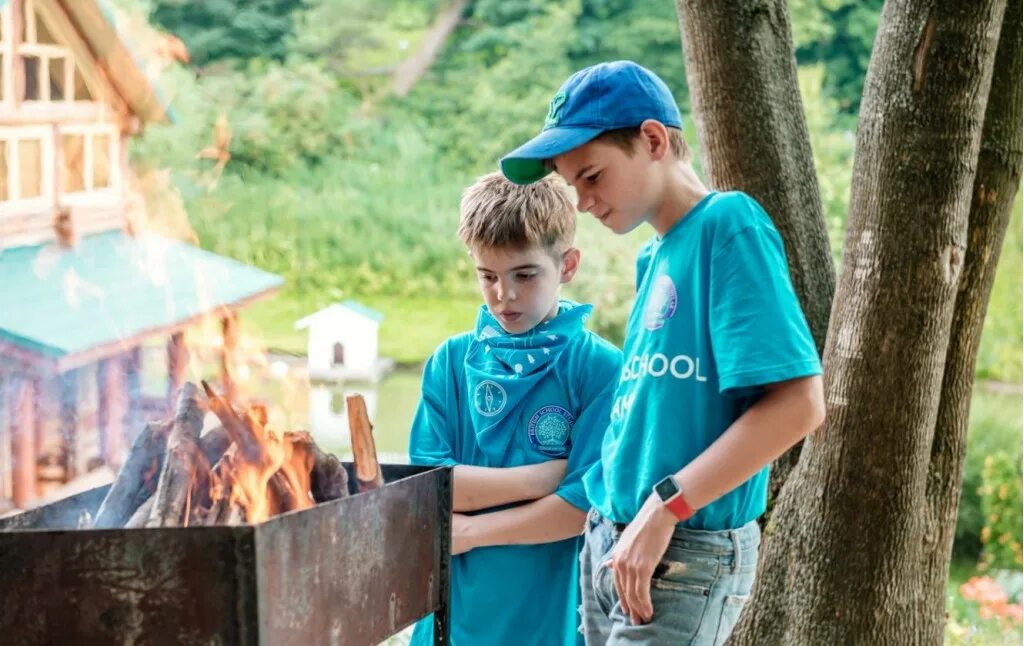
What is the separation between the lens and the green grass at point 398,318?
22.0ft

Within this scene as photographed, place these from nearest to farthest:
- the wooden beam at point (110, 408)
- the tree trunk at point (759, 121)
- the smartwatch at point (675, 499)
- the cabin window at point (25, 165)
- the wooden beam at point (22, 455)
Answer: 1. the smartwatch at point (675, 499)
2. the tree trunk at point (759, 121)
3. the cabin window at point (25, 165)
4. the wooden beam at point (22, 455)
5. the wooden beam at point (110, 408)

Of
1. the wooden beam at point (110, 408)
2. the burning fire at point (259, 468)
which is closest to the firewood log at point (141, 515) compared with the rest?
the burning fire at point (259, 468)

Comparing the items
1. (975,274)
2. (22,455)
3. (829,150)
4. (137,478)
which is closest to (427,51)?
(829,150)

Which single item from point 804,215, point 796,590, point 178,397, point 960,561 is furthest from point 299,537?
point 960,561

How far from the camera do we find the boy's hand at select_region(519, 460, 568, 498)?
7.02 feet

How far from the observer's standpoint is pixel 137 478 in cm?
201

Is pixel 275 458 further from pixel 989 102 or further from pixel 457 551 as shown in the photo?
pixel 989 102

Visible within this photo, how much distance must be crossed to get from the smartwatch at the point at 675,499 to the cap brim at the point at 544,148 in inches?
20.7

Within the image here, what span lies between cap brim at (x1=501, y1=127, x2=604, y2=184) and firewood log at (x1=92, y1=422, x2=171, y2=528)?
703 millimetres

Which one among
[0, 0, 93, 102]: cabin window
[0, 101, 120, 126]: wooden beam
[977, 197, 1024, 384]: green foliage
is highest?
[0, 0, 93, 102]: cabin window

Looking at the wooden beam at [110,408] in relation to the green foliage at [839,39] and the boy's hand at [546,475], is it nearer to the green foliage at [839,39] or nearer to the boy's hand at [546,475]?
the boy's hand at [546,475]

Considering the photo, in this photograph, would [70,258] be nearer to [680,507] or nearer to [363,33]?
[363,33]

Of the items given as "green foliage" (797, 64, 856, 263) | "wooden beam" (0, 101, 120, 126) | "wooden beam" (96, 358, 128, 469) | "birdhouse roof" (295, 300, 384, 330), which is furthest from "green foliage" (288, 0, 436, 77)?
"green foliage" (797, 64, 856, 263)

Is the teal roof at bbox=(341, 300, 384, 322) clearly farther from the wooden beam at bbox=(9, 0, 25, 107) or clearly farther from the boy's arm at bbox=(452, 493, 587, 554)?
the boy's arm at bbox=(452, 493, 587, 554)
